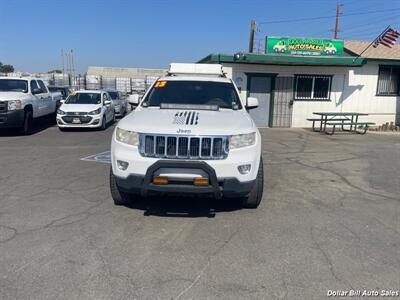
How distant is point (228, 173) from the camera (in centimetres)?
397

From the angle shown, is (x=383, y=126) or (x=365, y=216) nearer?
(x=365, y=216)

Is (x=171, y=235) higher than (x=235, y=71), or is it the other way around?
(x=235, y=71)

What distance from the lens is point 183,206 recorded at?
15.9 ft

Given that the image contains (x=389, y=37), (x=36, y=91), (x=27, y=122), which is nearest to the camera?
(x=27, y=122)

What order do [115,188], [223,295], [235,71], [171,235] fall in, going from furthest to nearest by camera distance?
[235,71] < [115,188] < [171,235] < [223,295]

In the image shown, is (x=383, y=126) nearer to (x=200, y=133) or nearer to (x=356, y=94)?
(x=356, y=94)

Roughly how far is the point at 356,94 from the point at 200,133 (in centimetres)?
1404

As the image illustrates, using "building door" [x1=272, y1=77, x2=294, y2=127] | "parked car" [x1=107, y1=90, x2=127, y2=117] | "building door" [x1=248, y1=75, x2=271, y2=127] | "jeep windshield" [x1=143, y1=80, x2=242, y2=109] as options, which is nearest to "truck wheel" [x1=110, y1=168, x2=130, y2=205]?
"jeep windshield" [x1=143, y1=80, x2=242, y2=109]

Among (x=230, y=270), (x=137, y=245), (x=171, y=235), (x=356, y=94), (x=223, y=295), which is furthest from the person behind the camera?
(x=356, y=94)

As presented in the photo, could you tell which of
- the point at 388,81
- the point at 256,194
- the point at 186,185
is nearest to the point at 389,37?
the point at 388,81

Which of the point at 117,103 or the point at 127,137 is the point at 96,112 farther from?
the point at 127,137

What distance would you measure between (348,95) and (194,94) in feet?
40.6

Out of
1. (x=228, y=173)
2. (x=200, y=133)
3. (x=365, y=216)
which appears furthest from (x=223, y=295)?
(x=365, y=216)

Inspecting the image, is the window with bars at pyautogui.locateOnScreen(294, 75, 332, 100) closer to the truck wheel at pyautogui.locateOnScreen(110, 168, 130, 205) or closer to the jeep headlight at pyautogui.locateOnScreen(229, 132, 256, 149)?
the jeep headlight at pyautogui.locateOnScreen(229, 132, 256, 149)
